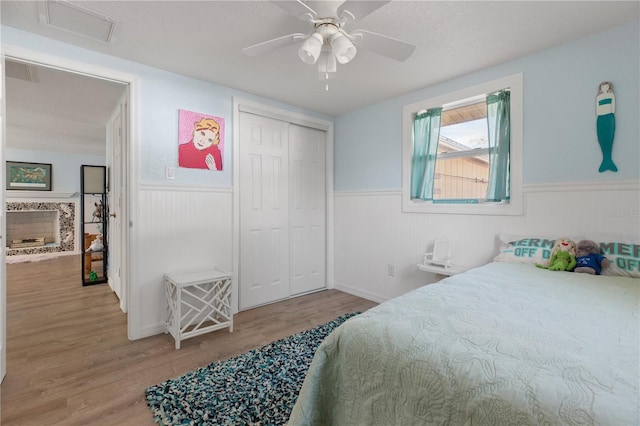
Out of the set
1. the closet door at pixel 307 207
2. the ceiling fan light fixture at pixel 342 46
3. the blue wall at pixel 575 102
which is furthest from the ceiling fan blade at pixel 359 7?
the closet door at pixel 307 207

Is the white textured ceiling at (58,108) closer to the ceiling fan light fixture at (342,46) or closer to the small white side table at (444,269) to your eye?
the ceiling fan light fixture at (342,46)

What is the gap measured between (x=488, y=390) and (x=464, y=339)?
0.19 metres

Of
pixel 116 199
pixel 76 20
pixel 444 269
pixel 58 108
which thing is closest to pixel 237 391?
pixel 444 269

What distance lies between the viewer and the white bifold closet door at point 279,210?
126 inches

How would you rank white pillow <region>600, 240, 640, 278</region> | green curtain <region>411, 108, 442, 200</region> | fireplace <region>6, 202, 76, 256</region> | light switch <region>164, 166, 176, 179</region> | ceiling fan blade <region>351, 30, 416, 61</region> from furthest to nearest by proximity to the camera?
fireplace <region>6, 202, 76, 256</region> < green curtain <region>411, 108, 442, 200</region> < light switch <region>164, 166, 176, 179</region> < white pillow <region>600, 240, 640, 278</region> < ceiling fan blade <region>351, 30, 416, 61</region>

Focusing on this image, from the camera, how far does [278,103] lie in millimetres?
3377

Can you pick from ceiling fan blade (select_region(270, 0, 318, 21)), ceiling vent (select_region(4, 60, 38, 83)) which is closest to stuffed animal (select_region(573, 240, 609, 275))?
ceiling fan blade (select_region(270, 0, 318, 21))

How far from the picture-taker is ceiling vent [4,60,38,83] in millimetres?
2416

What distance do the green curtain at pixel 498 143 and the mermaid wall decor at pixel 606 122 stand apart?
56 cm

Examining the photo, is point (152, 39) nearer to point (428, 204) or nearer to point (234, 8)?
point (234, 8)

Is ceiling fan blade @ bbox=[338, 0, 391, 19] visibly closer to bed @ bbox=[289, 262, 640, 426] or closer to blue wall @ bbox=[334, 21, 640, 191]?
bed @ bbox=[289, 262, 640, 426]

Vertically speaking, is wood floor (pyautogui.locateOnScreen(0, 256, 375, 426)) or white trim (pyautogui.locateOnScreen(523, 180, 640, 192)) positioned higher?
white trim (pyautogui.locateOnScreen(523, 180, 640, 192))

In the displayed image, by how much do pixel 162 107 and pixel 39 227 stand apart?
20.3 feet

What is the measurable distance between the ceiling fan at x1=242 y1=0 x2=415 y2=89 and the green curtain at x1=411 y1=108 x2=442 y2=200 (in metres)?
1.31
